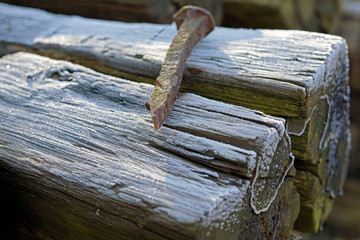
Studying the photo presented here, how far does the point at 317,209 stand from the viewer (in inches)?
73.3

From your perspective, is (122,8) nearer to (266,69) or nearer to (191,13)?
(191,13)

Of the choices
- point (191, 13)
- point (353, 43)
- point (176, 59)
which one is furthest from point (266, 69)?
point (353, 43)

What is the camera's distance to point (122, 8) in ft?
8.69

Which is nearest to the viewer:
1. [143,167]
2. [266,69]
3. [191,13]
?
[143,167]

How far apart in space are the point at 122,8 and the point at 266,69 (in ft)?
4.68

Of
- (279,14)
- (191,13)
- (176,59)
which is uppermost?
(279,14)

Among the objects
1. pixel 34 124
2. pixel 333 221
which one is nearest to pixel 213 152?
pixel 34 124

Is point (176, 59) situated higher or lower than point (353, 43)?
lower

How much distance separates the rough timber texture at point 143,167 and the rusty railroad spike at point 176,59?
0.18 ft

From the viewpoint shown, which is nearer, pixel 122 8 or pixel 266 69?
pixel 266 69

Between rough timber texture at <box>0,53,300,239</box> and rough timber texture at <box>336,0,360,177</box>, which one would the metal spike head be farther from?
rough timber texture at <box>336,0,360,177</box>

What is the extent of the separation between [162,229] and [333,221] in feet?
15.9

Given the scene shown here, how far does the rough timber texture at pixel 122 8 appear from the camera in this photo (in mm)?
2602

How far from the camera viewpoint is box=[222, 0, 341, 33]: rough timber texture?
2.93 m
